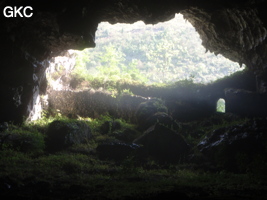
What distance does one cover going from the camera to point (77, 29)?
9453 millimetres

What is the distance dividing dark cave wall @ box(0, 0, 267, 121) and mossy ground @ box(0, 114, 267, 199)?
2923 millimetres

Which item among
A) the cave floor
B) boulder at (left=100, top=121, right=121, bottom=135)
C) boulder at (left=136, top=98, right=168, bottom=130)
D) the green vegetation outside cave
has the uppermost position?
the green vegetation outside cave

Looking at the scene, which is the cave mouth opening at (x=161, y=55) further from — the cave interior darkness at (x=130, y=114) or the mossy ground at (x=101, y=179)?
the mossy ground at (x=101, y=179)

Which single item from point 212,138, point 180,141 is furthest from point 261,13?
point 180,141

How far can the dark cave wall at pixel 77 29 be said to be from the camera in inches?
354

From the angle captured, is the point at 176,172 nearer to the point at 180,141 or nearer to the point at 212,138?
the point at 180,141

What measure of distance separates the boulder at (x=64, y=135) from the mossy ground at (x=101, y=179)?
471 mm

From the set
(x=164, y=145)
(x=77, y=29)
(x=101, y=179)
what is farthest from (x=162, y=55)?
(x=101, y=179)

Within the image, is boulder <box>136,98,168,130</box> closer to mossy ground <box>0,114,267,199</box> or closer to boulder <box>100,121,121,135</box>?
boulder <box>100,121,121,135</box>

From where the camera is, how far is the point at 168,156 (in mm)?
9023

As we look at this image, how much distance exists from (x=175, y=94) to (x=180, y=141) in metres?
7.56

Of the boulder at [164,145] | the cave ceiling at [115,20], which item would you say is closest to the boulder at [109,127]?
the boulder at [164,145]

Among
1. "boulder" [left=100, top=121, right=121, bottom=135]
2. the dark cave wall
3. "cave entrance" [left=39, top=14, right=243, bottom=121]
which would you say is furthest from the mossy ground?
"cave entrance" [left=39, top=14, right=243, bottom=121]

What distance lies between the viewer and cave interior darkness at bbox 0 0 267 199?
5.43 m
